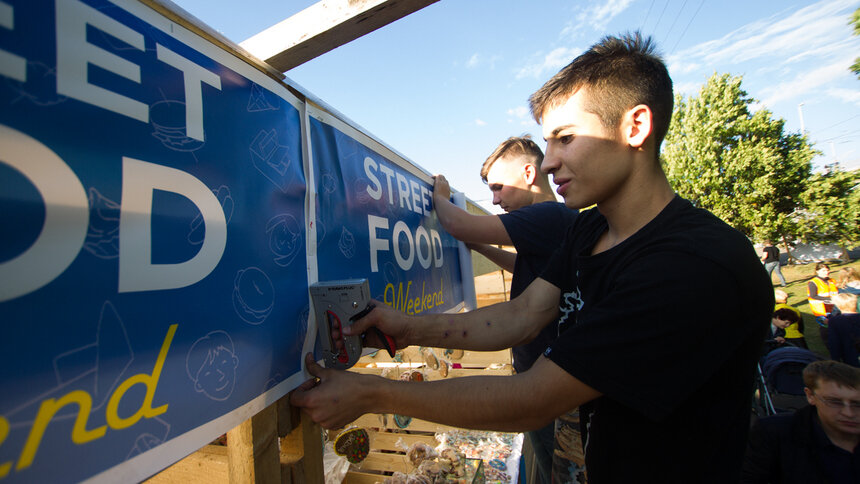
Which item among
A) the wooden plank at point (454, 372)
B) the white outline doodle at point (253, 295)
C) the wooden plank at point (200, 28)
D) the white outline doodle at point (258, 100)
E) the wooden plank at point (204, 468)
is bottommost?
the wooden plank at point (454, 372)

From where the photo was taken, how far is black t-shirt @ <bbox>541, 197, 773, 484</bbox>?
863mm

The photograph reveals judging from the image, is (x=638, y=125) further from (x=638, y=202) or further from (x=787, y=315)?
(x=787, y=315)

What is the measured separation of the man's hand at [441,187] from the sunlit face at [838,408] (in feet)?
9.81

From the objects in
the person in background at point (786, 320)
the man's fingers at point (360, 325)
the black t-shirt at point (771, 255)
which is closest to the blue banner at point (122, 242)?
the man's fingers at point (360, 325)

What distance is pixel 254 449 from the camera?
0.94 metres

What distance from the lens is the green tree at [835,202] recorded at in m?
12.7

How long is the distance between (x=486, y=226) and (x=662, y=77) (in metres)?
1.05

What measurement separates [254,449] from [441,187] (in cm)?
186

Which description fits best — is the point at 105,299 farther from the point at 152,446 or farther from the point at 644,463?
the point at 644,463

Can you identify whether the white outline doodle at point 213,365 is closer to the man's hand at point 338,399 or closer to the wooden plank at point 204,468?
the man's hand at point 338,399

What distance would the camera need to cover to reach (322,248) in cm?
125

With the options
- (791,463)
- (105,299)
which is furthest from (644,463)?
(791,463)

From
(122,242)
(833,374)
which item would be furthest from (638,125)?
(833,374)

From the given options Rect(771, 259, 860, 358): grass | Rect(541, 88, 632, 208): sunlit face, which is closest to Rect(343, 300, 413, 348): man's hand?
Rect(541, 88, 632, 208): sunlit face
